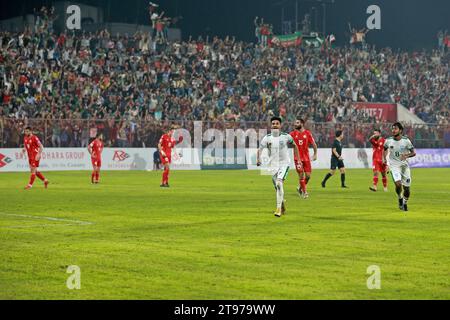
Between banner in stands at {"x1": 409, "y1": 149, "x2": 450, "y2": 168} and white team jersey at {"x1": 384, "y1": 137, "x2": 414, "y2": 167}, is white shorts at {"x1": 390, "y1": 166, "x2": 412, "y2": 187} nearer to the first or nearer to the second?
white team jersey at {"x1": 384, "y1": 137, "x2": 414, "y2": 167}

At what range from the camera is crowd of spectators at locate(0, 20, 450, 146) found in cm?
4903

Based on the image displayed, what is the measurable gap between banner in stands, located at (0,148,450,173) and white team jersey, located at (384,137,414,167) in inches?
1117

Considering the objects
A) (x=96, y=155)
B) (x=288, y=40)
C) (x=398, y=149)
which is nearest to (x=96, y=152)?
(x=96, y=155)

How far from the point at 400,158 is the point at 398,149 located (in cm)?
24

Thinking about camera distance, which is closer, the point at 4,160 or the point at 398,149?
the point at 398,149

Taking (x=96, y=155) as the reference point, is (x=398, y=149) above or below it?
above

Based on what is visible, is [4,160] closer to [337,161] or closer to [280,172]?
Answer: [337,161]

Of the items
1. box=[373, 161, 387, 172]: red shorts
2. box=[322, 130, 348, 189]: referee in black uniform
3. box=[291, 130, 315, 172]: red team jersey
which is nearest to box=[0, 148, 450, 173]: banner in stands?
box=[322, 130, 348, 189]: referee in black uniform

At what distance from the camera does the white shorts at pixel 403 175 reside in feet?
74.2

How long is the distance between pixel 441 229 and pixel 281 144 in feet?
15.4

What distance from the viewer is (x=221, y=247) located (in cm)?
1478

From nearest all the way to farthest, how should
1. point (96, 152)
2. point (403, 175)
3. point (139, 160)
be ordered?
1. point (403, 175)
2. point (96, 152)
3. point (139, 160)

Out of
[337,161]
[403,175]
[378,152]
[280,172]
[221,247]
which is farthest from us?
[337,161]

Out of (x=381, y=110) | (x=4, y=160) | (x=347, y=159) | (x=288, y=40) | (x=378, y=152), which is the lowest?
(x=347, y=159)
